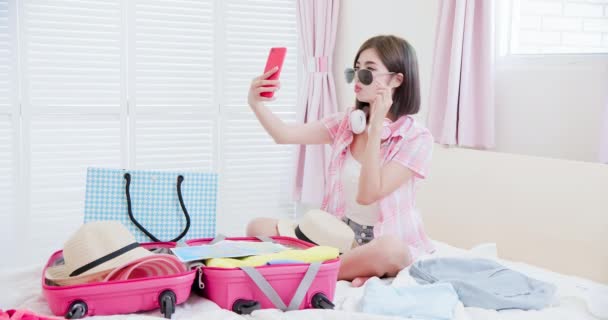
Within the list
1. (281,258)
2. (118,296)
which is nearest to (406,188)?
(281,258)

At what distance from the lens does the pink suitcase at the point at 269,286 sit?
1511 mm

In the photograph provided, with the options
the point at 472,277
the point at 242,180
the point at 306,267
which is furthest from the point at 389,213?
the point at 242,180

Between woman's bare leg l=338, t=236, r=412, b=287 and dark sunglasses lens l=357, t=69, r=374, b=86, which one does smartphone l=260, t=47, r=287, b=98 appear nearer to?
dark sunglasses lens l=357, t=69, r=374, b=86

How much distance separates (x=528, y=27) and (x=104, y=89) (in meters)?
2.25

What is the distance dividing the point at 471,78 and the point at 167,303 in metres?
1.87

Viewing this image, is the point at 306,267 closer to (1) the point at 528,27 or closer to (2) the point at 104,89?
(1) the point at 528,27

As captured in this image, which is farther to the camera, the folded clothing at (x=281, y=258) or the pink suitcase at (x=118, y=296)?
the folded clothing at (x=281, y=258)

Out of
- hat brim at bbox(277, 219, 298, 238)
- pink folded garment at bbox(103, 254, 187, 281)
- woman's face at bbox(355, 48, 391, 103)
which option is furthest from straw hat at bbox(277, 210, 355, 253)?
pink folded garment at bbox(103, 254, 187, 281)

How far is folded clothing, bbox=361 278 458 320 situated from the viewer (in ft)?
4.83

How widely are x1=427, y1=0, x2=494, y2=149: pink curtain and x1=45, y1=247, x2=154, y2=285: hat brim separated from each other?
171 cm

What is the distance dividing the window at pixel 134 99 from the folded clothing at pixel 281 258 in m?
2.15

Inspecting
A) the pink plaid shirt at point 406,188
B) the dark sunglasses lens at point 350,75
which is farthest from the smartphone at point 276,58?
the pink plaid shirt at point 406,188

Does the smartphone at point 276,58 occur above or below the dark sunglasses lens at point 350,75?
above

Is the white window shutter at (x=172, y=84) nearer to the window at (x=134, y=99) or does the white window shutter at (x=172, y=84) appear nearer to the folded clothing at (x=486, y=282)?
the window at (x=134, y=99)
